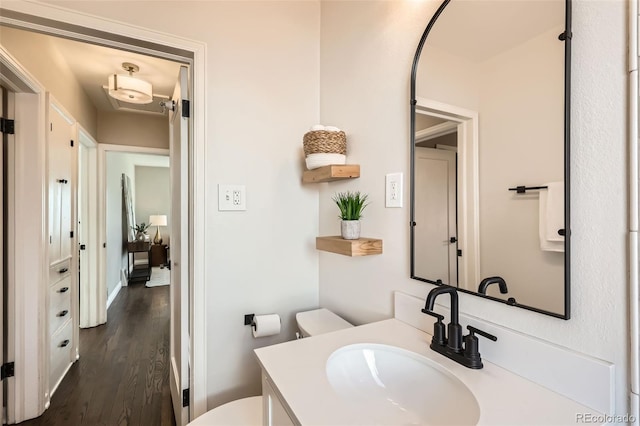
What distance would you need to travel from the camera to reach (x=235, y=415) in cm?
120

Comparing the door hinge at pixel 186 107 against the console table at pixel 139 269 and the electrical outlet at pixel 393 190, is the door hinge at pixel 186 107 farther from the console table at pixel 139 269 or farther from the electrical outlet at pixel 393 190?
the console table at pixel 139 269

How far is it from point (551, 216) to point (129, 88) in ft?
8.81

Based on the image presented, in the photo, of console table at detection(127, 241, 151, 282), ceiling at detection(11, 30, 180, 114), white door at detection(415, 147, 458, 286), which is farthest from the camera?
console table at detection(127, 241, 151, 282)

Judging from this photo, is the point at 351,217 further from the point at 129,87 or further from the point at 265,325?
the point at 129,87

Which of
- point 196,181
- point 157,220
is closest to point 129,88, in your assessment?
point 196,181

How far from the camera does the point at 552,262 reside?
72 centimetres

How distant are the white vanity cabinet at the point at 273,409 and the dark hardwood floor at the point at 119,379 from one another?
144cm

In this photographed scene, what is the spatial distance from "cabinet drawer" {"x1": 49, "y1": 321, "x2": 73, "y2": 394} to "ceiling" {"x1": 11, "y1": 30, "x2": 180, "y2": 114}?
207 centimetres

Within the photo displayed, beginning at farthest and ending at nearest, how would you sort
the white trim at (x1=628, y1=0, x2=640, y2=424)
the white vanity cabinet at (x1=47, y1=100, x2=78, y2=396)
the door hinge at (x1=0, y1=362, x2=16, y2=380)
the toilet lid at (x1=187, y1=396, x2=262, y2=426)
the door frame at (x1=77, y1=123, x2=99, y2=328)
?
the door frame at (x1=77, y1=123, x2=99, y2=328), the white vanity cabinet at (x1=47, y1=100, x2=78, y2=396), the door hinge at (x1=0, y1=362, x2=16, y2=380), the toilet lid at (x1=187, y1=396, x2=262, y2=426), the white trim at (x1=628, y1=0, x2=640, y2=424)

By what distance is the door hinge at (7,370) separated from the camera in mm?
1800

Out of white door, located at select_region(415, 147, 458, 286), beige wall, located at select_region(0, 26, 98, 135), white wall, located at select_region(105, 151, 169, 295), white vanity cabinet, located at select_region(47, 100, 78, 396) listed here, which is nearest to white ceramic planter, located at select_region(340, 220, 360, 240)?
white door, located at select_region(415, 147, 458, 286)

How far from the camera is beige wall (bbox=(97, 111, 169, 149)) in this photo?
3439mm

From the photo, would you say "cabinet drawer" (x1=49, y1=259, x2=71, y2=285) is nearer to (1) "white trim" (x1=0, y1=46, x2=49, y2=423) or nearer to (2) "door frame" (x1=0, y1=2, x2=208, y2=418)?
(1) "white trim" (x1=0, y1=46, x2=49, y2=423)

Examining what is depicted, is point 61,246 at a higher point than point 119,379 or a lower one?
higher
